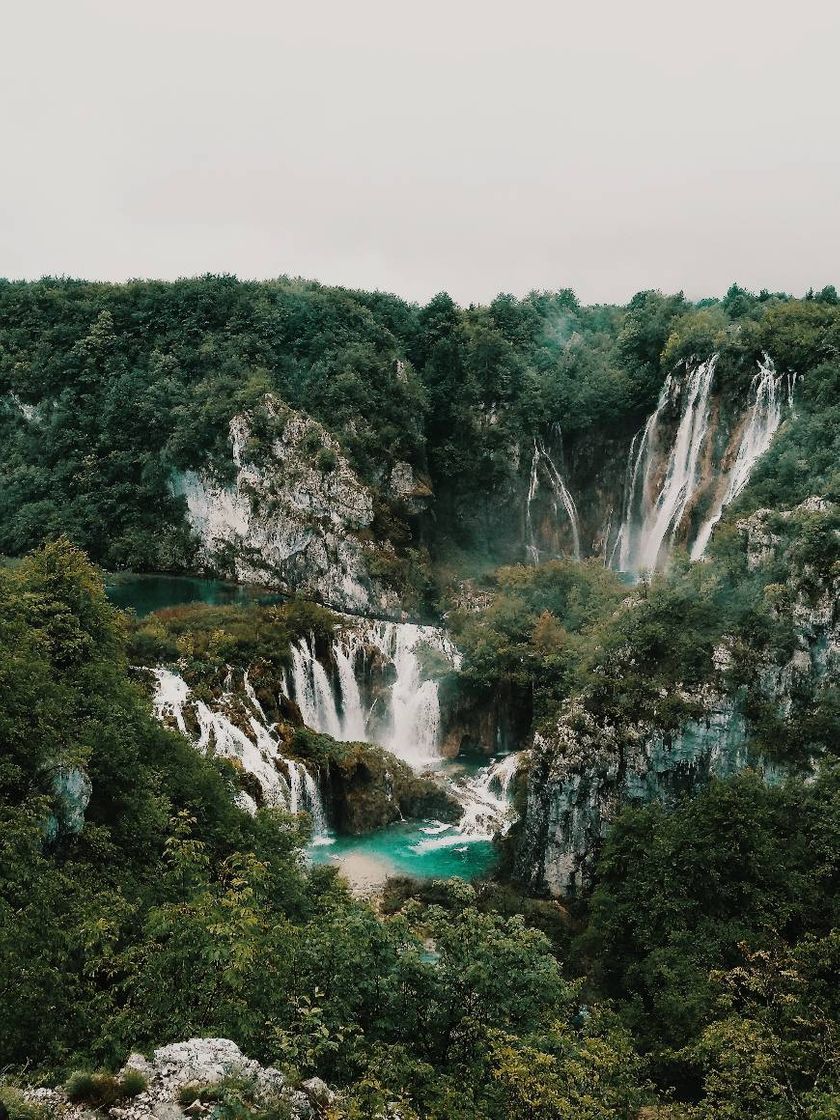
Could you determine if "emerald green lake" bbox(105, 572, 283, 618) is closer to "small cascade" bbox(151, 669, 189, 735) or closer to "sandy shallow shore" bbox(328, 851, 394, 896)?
"small cascade" bbox(151, 669, 189, 735)

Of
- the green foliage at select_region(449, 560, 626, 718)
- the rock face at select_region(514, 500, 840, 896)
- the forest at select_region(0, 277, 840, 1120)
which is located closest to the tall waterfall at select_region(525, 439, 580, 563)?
the forest at select_region(0, 277, 840, 1120)

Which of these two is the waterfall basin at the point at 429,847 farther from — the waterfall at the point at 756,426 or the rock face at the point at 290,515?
the rock face at the point at 290,515

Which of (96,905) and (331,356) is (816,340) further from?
(96,905)

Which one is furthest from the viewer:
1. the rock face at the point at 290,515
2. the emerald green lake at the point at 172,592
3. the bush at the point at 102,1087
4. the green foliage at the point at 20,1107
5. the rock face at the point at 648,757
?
the rock face at the point at 290,515

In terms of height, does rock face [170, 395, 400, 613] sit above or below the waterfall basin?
above

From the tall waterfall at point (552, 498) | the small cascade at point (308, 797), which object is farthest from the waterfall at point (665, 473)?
the small cascade at point (308, 797)

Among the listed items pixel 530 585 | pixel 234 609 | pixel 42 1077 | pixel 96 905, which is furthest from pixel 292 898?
pixel 530 585

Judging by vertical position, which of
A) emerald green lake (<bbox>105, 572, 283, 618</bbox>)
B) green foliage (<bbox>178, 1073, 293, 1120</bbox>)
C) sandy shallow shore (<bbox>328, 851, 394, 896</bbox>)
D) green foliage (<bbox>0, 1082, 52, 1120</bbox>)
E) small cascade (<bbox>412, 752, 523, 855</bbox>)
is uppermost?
emerald green lake (<bbox>105, 572, 283, 618</bbox>)
